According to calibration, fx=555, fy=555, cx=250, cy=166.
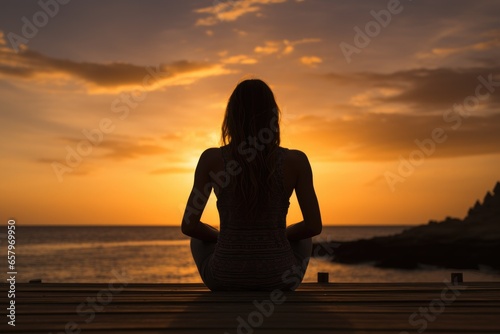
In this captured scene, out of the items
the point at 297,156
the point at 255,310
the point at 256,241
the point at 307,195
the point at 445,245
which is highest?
the point at 297,156

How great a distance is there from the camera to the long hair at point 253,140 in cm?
479

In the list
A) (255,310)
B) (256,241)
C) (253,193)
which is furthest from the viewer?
(256,241)

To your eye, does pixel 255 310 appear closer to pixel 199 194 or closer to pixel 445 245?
pixel 199 194

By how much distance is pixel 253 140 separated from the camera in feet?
15.9

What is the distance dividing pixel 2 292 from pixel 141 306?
69.1 inches

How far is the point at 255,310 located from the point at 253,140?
59.5 inches

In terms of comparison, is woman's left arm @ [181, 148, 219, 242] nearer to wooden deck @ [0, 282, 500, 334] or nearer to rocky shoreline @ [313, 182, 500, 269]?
wooden deck @ [0, 282, 500, 334]

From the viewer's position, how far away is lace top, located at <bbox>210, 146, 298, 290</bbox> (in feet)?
16.2

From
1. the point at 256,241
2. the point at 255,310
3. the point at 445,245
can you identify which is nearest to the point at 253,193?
the point at 256,241

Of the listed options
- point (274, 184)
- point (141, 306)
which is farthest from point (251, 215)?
point (141, 306)

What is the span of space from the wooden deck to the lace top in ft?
0.61

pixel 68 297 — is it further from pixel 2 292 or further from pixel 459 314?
pixel 459 314

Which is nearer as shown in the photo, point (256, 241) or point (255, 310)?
point (255, 310)

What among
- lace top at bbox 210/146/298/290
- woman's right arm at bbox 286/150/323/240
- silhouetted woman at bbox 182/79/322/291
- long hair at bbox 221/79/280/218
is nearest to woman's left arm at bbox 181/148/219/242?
silhouetted woman at bbox 182/79/322/291
